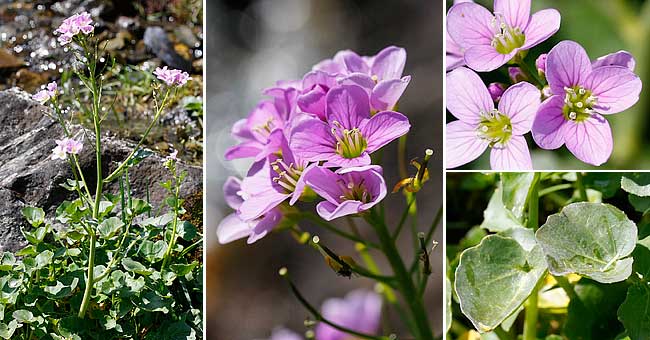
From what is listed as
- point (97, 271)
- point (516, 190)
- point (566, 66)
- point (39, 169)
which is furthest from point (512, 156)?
point (39, 169)

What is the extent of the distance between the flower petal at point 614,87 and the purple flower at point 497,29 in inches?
3.6

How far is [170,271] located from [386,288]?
0.36 meters

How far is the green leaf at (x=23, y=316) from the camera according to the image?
1186mm

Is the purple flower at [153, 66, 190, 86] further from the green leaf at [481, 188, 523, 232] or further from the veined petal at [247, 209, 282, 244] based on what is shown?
the green leaf at [481, 188, 523, 232]

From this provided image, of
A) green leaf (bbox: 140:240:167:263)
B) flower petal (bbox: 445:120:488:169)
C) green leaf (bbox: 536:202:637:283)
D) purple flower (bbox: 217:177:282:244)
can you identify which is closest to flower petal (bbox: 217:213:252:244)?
purple flower (bbox: 217:177:282:244)

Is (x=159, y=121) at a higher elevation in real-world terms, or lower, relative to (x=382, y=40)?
lower

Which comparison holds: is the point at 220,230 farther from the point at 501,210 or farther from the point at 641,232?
the point at 641,232

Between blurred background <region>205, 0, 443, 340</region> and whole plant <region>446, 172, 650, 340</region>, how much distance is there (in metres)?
0.31

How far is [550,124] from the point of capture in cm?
107

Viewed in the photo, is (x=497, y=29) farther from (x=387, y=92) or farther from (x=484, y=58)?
(x=387, y=92)

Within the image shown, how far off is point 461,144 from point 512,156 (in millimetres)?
88

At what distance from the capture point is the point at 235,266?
153cm

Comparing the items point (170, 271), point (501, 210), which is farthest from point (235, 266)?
point (501, 210)

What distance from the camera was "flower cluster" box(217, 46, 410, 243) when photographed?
105cm
